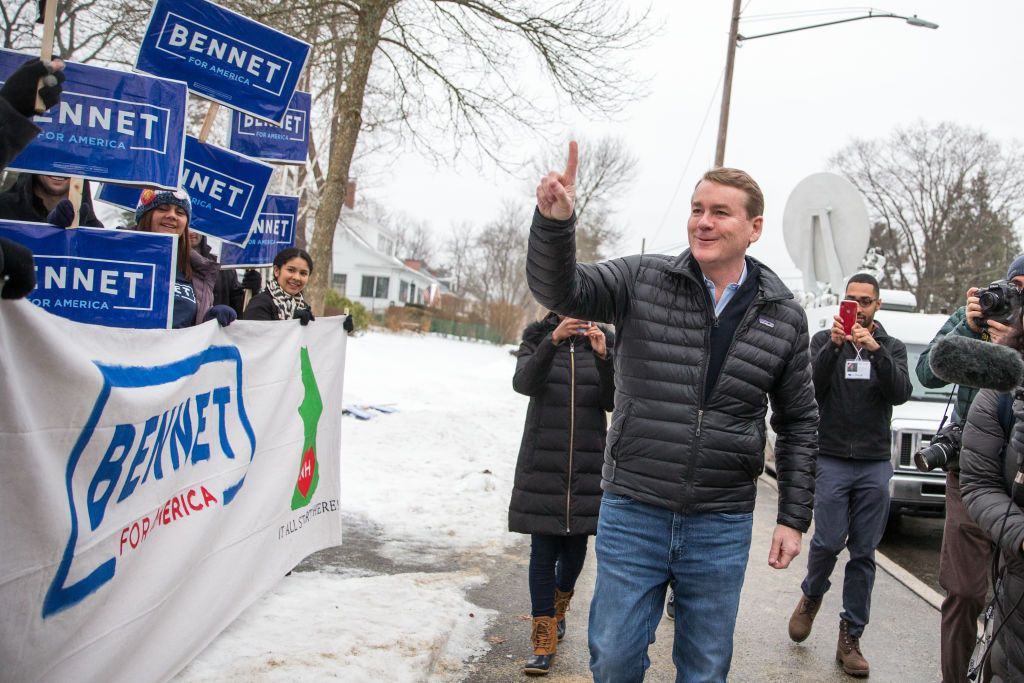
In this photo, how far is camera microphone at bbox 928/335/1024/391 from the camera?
8.93 ft

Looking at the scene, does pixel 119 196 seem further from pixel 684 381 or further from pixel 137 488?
pixel 684 381

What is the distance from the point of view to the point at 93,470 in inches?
123

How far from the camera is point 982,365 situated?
2730 millimetres

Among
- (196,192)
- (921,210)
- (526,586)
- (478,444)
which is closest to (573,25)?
(478,444)

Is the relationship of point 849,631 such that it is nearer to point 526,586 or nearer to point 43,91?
point 526,586

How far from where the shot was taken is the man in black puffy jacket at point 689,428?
2977 mm

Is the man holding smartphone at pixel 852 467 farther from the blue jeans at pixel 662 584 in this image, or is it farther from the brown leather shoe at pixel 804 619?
the blue jeans at pixel 662 584

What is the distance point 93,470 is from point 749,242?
99.0 inches

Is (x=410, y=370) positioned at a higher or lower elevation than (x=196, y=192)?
lower

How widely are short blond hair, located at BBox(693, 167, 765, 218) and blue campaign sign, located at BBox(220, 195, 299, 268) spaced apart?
5.57 m

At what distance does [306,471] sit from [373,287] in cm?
6275

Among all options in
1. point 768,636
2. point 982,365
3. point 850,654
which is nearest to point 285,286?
point 768,636

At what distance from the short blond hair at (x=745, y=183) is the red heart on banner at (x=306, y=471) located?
3.40 m

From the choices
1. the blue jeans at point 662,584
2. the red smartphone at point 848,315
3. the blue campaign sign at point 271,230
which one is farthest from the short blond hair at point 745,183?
the blue campaign sign at point 271,230
